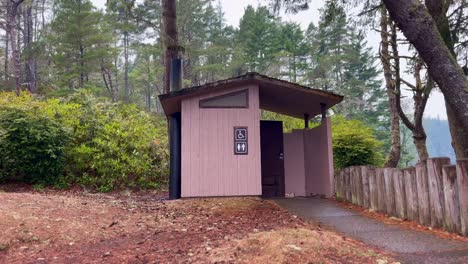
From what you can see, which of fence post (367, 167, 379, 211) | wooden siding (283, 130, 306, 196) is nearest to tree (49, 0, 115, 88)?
wooden siding (283, 130, 306, 196)

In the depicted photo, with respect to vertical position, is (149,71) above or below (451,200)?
above

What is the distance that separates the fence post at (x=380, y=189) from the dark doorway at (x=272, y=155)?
11.3ft

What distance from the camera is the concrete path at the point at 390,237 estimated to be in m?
3.68

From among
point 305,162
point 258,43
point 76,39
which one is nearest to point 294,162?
point 305,162

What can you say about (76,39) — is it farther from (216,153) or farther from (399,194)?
(399,194)

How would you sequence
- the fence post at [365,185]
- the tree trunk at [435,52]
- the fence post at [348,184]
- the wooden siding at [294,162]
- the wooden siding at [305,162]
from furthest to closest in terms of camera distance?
1. the wooden siding at [294,162]
2. the wooden siding at [305,162]
3. the fence post at [348,184]
4. the fence post at [365,185]
5. the tree trunk at [435,52]

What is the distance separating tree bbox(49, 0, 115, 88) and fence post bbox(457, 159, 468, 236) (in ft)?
79.2

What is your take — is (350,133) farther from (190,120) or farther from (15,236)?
(15,236)

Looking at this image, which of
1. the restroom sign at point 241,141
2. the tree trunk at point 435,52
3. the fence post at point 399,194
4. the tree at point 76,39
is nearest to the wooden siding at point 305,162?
the restroom sign at point 241,141

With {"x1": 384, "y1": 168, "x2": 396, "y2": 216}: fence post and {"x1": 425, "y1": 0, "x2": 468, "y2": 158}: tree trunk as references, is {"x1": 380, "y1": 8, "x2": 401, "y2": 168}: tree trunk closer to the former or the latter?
{"x1": 425, "y1": 0, "x2": 468, "y2": 158}: tree trunk

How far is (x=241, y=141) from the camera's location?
7477mm

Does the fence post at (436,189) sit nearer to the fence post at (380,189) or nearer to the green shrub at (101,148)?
the fence post at (380,189)

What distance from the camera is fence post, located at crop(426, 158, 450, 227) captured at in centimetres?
474

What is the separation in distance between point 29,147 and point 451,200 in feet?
29.7
